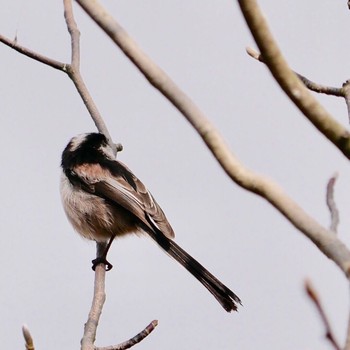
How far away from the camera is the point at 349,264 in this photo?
1568 millimetres

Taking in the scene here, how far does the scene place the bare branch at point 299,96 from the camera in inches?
75.9

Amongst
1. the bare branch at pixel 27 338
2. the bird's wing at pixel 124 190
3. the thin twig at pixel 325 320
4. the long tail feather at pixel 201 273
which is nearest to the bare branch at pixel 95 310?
the long tail feather at pixel 201 273

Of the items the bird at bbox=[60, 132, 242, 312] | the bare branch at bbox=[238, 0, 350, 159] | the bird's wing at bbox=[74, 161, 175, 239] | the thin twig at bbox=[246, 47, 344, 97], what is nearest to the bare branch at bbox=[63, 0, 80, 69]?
the bird at bbox=[60, 132, 242, 312]

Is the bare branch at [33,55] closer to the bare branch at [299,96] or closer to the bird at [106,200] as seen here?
the bird at [106,200]

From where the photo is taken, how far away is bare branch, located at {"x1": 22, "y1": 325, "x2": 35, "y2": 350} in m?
2.20

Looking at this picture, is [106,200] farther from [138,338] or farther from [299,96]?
[299,96]

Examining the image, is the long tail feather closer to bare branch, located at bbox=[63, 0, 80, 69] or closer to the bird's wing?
the bird's wing

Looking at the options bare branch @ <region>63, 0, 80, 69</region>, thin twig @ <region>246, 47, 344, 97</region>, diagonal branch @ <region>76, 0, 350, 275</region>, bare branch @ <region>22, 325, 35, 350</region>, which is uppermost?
bare branch @ <region>63, 0, 80, 69</region>

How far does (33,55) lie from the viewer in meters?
5.39

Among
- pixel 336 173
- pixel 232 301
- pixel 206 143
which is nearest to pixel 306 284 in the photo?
pixel 206 143

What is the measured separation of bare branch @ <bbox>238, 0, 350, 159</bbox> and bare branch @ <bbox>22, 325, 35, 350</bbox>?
0.92 m

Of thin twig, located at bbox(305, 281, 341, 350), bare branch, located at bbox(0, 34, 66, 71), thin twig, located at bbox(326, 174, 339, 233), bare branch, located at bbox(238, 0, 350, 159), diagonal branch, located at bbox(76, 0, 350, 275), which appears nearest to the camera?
thin twig, located at bbox(305, 281, 341, 350)

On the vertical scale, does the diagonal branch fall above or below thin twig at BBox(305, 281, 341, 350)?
above

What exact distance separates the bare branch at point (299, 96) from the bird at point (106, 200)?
166 inches
